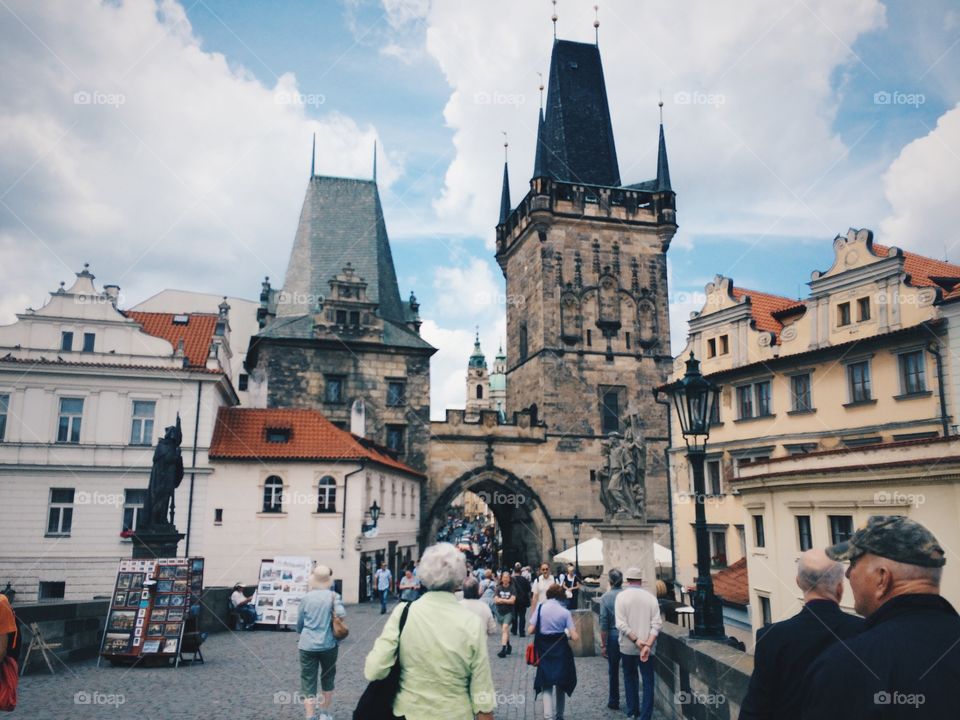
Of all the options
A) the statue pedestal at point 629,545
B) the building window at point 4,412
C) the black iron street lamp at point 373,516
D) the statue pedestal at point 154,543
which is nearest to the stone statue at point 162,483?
the statue pedestal at point 154,543

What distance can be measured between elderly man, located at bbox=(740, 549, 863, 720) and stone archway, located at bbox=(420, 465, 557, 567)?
1334 inches

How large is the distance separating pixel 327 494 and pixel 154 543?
12.9m

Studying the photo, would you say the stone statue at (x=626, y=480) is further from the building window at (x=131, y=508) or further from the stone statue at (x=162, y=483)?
the building window at (x=131, y=508)

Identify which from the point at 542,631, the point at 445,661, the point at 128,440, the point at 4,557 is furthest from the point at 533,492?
the point at 445,661

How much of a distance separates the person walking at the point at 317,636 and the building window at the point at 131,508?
18.8m

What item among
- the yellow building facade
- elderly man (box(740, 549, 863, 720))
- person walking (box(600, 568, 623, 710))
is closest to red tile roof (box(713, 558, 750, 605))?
the yellow building facade

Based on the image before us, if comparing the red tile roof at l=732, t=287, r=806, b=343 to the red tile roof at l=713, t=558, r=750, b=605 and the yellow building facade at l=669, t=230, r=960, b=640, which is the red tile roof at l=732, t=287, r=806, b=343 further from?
the red tile roof at l=713, t=558, r=750, b=605

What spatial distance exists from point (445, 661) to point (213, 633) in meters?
14.9

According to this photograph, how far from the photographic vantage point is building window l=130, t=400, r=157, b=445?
81.7 feet

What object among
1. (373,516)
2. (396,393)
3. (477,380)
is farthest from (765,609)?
(477,380)

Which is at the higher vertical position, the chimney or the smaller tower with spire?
the smaller tower with spire

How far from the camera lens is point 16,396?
24328 mm

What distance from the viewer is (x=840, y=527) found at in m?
15.5

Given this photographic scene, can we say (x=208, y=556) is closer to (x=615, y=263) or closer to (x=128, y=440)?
(x=128, y=440)
